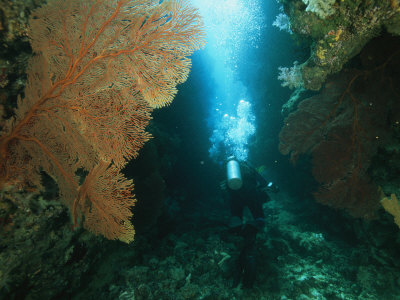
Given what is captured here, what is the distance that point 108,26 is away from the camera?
2.63m

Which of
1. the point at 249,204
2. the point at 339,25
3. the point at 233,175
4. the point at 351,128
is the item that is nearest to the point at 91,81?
the point at 339,25

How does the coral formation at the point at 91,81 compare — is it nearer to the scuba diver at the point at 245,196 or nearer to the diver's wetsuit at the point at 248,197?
the scuba diver at the point at 245,196

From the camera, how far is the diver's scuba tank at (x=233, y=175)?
6.46m

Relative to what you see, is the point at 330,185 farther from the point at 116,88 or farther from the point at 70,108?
the point at 70,108

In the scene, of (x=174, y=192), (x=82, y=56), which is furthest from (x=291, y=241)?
(x=82, y=56)

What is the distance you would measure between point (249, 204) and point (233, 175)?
1.20 metres

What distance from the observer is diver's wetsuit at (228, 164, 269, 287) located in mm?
5547

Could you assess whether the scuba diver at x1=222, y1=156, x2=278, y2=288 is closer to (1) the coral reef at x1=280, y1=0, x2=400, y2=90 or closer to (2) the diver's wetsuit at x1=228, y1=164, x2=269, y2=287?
(2) the diver's wetsuit at x1=228, y1=164, x2=269, y2=287

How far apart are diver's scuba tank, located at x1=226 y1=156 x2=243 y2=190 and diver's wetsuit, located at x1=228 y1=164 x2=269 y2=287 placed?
29 cm

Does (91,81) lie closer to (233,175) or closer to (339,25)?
(339,25)

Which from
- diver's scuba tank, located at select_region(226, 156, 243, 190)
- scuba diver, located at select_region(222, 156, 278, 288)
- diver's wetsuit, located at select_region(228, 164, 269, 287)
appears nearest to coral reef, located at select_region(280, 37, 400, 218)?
diver's scuba tank, located at select_region(226, 156, 243, 190)

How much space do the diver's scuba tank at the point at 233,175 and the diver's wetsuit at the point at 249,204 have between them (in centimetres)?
29

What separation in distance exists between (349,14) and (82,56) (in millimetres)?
3945

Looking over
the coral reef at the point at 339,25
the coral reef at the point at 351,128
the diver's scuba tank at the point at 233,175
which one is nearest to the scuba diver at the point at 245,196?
the diver's scuba tank at the point at 233,175
